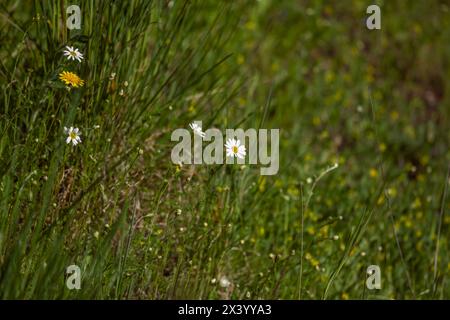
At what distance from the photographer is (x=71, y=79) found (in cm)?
244

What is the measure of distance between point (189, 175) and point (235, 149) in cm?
22

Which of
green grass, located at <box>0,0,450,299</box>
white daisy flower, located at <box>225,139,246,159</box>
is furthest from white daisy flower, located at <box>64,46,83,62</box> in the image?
white daisy flower, located at <box>225,139,246,159</box>

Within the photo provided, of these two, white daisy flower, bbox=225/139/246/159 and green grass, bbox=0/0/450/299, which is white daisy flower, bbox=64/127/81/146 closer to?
green grass, bbox=0/0/450/299

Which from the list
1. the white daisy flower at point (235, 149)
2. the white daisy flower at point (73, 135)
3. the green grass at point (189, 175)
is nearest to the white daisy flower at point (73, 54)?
the green grass at point (189, 175)

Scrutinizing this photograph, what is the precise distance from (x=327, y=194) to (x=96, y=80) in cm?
149

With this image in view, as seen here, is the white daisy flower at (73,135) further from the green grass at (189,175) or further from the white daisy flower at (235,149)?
the white daisy flower at (235,149)

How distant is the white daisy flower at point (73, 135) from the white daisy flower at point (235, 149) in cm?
52

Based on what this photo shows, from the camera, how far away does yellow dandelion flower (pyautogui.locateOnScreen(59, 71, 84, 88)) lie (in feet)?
7.95

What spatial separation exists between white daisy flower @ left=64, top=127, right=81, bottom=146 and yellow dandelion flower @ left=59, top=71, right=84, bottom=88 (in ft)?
0.45

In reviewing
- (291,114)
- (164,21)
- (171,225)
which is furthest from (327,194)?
(171,225)

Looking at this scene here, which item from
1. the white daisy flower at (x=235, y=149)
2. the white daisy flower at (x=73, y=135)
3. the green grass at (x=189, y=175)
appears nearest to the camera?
the green grass at (x=189, y=175)

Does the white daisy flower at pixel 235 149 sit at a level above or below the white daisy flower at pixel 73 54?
below

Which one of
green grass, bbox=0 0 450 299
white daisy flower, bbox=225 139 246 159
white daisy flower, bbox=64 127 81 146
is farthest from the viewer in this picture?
white daisy flower, bbox=225 139 246 159

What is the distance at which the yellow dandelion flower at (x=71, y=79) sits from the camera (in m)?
2.42
